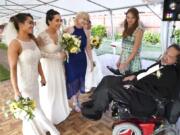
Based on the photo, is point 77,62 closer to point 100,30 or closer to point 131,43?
point 131,43

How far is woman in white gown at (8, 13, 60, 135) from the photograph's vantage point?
6.64 ft

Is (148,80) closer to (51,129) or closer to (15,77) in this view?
(51,129)

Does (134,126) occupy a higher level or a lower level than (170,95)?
lower

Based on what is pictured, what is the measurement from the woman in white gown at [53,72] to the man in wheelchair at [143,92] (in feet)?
2.02

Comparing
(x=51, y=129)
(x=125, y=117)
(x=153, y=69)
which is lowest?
(x=51, y=129)

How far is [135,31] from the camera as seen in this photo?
260 centimetres

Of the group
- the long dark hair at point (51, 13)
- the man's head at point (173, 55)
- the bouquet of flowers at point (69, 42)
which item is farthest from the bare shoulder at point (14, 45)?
the man's head at point (173, 55)

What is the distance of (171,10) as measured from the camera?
8.91 feet

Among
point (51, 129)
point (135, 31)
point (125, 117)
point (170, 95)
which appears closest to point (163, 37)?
point (135, 31)

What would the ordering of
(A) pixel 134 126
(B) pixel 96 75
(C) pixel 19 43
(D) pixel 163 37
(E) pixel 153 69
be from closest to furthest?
(C) pixel 19 43, (A) pixel 134 126, (E) pixel 153 69, (D) pixel 163 37, (B) pixel 96 75

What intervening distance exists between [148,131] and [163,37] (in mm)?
1705

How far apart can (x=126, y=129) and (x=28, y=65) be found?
119 centimetres

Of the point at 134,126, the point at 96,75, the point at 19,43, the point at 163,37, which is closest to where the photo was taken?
the point at 19,43

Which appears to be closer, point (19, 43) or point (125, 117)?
point (19, 43)
